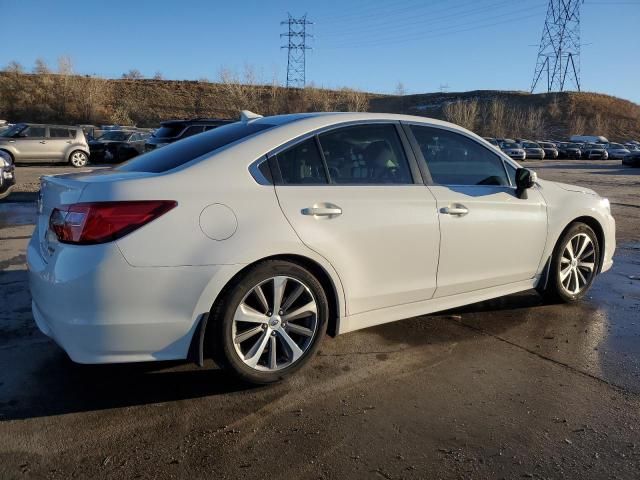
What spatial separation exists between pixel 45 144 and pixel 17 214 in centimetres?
1320

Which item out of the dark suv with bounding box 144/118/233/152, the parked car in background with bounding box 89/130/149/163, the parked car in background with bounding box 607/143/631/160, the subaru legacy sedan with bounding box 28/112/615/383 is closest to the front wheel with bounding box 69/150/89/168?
the parked car in background with bounding box 89/130/149/163

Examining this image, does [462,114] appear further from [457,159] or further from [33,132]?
[457,159]

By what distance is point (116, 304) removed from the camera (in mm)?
2945

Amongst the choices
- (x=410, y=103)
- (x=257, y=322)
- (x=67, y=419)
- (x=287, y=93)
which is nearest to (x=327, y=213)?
(x=257, y=322)

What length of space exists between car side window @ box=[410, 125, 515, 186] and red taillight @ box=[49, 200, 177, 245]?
2041 millimetres

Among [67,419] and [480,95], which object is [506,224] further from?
[480,95]

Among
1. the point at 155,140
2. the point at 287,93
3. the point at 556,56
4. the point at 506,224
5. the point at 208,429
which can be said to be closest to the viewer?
the point at 208,429

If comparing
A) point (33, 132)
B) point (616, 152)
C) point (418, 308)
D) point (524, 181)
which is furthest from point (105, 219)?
point (616, 152)

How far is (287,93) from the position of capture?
7306 centimetres

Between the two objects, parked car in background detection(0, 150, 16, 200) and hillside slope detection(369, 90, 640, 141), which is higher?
hillside slope detection(369, 90, 640, 141)

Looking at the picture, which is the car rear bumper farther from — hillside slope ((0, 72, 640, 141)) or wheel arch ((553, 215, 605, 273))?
hillside slope ((0, 72, 640, 141))

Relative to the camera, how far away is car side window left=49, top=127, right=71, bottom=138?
21891mm

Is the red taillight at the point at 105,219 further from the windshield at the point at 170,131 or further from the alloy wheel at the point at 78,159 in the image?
the alloy wheel at the point at 78,159

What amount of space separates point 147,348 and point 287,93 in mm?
72660
